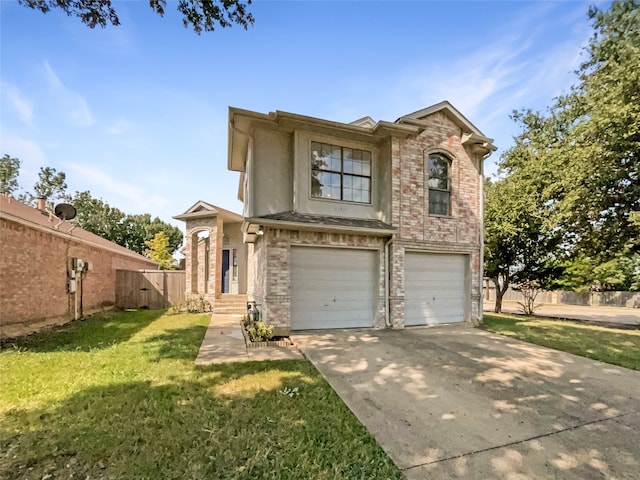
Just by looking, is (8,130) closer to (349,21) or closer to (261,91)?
(261,91)

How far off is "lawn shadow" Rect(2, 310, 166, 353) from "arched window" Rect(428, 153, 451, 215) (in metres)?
9.45

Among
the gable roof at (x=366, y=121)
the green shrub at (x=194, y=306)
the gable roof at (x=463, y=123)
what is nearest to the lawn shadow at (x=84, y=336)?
the green shrub at (x=194, y=306)

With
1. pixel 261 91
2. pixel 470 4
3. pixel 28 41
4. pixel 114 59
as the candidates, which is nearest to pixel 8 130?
pixel 28 41

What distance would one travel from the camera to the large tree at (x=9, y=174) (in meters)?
27.6

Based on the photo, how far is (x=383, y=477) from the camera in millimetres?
2531

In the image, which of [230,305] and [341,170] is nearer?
[341,170]

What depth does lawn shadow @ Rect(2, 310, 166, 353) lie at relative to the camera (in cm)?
673

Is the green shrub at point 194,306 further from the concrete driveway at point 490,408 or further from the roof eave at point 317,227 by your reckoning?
the concrete driveway at point 490,408

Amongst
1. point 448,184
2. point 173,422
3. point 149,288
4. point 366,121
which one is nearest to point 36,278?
point 149,288

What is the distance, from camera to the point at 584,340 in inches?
320

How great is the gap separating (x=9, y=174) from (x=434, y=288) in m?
37.5

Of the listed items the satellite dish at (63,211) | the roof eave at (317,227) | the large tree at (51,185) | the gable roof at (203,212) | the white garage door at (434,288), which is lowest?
the white garage door at (434,288)

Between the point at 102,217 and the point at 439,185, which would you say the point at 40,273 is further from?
the point at 102,217

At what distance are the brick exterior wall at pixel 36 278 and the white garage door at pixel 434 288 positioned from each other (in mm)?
10343
